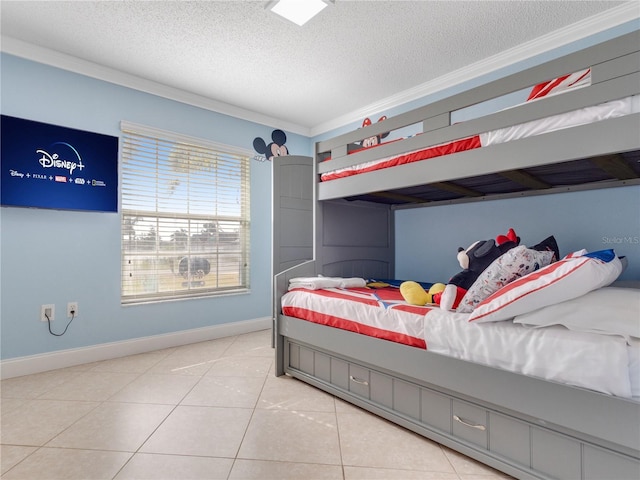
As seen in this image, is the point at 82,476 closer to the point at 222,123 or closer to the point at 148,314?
the point at 148,314

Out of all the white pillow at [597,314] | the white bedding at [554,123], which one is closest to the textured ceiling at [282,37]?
the white bedding at [554,123]

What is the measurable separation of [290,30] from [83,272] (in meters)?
2.33

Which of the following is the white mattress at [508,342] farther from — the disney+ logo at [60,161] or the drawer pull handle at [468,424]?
the disney+ logo at [60,161]

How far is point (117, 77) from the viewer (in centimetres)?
275

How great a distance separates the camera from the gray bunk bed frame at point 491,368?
1102 mm

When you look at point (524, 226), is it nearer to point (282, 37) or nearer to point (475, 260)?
point (475, 260)

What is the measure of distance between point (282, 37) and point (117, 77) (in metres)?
1.46

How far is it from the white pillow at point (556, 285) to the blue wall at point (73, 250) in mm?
2746

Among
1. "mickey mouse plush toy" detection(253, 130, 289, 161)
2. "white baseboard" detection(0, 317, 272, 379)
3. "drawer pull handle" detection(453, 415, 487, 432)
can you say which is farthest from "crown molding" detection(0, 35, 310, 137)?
"drawer pull handle" detection(453, 415, 487, 432)

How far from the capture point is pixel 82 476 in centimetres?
129

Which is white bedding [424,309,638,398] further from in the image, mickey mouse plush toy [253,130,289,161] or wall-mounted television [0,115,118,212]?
mickey mouse plush toy [253,130,289,161]

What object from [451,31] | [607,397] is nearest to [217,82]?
[451,31]

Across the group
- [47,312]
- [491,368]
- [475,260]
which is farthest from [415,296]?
[47,312]

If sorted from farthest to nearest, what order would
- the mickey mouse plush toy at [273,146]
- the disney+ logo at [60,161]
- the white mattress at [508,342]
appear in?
the mickey mouse plush toy at [273,146] < the disney+ logo at [60,161] < the white mattress at [508,342]
